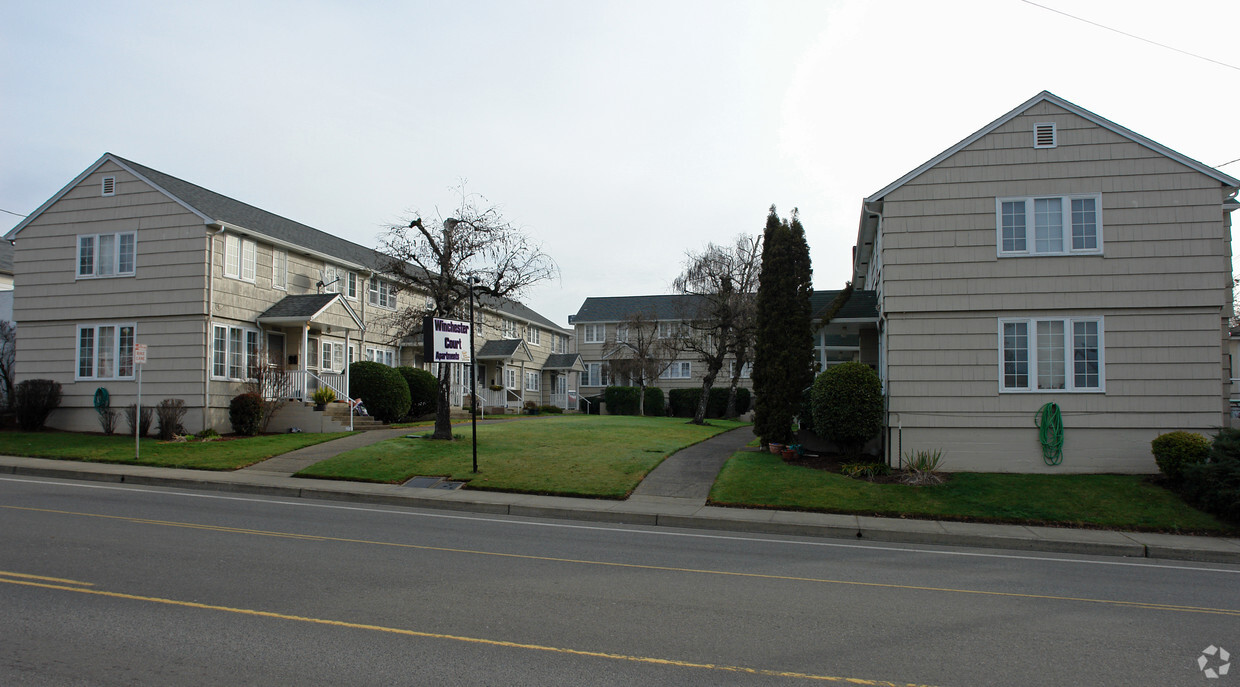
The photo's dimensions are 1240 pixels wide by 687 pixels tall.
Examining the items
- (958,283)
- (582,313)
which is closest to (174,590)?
(958,283)

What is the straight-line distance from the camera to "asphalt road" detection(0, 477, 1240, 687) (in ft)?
17.2

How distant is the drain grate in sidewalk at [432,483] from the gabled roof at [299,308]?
10.3 meters

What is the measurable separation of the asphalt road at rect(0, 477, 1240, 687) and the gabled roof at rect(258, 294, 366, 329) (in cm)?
1381

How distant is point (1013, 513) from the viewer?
537 inches

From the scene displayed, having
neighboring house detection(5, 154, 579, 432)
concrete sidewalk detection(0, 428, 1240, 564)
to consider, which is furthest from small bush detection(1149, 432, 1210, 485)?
neighboring house detection(5, 154, 579, 432)

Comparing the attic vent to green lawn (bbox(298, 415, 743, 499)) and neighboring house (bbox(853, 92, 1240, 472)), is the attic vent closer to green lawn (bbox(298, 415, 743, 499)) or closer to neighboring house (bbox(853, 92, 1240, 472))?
neighboring house (bbox(853, 92, 1240, 472))

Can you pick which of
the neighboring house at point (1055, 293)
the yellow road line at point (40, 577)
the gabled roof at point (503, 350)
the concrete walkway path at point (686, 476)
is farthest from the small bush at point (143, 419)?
the neighboring house at point (1055, 293)

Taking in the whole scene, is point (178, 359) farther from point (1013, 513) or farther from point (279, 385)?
point (1013, 513)

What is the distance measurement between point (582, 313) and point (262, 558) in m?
49.0

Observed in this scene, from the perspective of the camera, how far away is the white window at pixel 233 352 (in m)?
22.7

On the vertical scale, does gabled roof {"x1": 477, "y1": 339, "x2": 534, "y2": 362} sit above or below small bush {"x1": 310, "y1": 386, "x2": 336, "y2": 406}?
above

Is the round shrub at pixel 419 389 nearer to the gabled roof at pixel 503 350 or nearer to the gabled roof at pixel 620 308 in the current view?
the gabled roof at pixel 503 350

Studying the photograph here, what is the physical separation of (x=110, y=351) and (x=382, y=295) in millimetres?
10947

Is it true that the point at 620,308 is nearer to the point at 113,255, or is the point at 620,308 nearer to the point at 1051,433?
the point at 113,255
